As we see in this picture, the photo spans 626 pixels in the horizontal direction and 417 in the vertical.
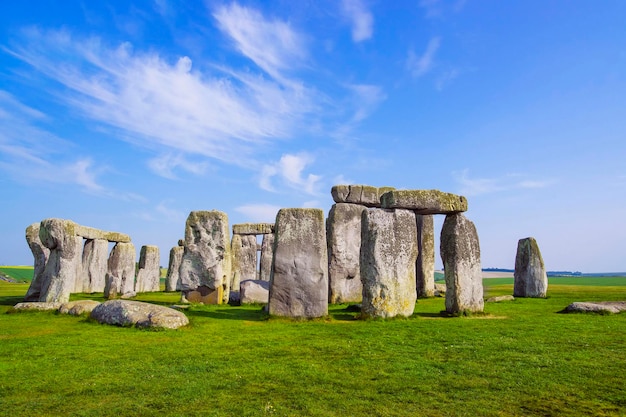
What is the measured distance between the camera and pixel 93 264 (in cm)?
2409

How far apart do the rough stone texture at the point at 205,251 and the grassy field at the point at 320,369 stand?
6.43m

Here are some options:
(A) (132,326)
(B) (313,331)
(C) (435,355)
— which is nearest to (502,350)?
(C) (435,355)

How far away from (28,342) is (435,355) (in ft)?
25.2

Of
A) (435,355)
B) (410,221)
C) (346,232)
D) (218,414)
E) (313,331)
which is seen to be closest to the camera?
(218,414)

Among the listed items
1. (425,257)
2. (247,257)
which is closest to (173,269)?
(247,257)

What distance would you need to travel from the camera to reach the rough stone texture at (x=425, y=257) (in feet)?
68.1

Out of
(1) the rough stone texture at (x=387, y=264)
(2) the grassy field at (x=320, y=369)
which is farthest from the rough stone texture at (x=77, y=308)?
(1) the rough stone texture at (x=387, y=264)

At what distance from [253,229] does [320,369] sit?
20286mm

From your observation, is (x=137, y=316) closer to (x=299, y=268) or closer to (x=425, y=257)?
(x=299, y=268)

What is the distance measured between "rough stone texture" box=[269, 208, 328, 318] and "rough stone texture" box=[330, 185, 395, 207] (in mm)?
6608

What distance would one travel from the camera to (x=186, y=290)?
17469mm

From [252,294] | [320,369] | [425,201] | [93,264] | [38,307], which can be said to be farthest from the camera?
[93,264]

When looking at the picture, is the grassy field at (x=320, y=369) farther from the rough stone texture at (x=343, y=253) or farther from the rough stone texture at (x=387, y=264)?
the rough stone texture at (x=343, y=253)

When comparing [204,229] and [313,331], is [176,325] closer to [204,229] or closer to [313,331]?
[313,331]
